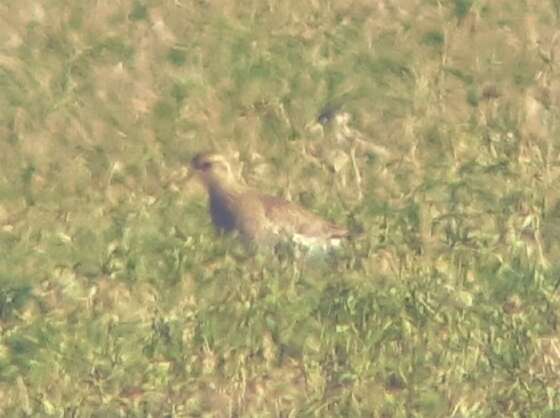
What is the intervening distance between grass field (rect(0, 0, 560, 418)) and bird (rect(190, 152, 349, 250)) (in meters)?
0.11

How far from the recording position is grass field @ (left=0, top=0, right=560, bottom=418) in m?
8.33

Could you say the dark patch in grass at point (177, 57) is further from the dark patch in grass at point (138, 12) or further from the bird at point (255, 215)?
the bird at point (255, 215)

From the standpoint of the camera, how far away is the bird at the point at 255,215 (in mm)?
9273

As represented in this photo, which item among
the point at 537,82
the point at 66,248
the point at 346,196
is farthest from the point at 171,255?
the point at 537,82

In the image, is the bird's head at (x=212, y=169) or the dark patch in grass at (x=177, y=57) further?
the dark patch in grass at (x=177, y=57)

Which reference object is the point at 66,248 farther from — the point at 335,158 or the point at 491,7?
the point at 491,7

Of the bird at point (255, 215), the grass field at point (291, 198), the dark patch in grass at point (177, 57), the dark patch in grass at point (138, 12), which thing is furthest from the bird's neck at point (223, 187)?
the dark patch in grass at point (138, 12)

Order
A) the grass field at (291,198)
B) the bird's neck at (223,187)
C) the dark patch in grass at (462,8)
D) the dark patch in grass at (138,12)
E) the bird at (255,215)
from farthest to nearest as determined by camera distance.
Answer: the dark patch in grass at (138,12) → the dark patch in grass at (462,8) → the bird's neck at (223,187) → the bird at (255,215) → the grass field at (291,198)

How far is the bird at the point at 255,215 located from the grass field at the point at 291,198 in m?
0.11

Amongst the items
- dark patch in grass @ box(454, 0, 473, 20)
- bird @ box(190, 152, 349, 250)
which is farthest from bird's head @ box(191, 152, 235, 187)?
dark patch in grass @ box(454, 0, 473, 20)

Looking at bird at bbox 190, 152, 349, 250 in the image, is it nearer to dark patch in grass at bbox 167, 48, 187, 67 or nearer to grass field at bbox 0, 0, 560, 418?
grass field at bbox 0, 0, 560, 418

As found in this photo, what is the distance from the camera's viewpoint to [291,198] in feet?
32.6

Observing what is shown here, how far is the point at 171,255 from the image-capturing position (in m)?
9.15

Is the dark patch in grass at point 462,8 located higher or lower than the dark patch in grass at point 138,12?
higher
